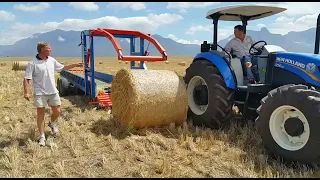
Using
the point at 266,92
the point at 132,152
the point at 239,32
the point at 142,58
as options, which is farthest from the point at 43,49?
the point at 266,92

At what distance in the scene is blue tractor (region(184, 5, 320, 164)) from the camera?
3.44 metres

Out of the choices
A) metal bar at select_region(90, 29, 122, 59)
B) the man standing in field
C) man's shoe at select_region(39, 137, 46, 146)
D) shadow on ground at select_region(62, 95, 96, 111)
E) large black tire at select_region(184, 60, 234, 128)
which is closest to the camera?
man's shoe at select_region(39, 137, 46, 146)

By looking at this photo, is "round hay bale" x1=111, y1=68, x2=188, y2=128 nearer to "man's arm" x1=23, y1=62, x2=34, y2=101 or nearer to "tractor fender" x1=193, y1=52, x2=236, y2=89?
"tractor fender" x1=193, y1=52, x2=236, y2=89

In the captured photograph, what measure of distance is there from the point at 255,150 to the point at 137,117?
72.2 inches

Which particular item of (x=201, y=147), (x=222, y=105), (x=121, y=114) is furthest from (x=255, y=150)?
(x=121, y=114)

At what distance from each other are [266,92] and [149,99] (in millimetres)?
1784

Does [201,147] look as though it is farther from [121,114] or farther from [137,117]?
[121,114]

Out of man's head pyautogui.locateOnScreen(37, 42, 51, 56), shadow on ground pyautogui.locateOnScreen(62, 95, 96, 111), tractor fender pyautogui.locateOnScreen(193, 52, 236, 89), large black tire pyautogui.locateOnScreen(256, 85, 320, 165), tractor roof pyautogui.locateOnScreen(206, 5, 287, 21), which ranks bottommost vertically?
shadow on ground pyautogui.locateOnScreen(62, 95, 96, 111)

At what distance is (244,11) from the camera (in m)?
5.46

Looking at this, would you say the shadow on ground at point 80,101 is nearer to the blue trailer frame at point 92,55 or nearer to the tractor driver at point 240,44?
the blue trailer frame at point 92,55

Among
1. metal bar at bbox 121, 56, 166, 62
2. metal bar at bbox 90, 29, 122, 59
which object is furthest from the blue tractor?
metal bar at bbox 90, 29, 122, 59

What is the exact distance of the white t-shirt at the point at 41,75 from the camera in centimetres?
442

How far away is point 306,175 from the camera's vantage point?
10.4 feet

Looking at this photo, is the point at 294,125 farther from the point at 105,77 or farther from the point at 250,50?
the point at 105,77
